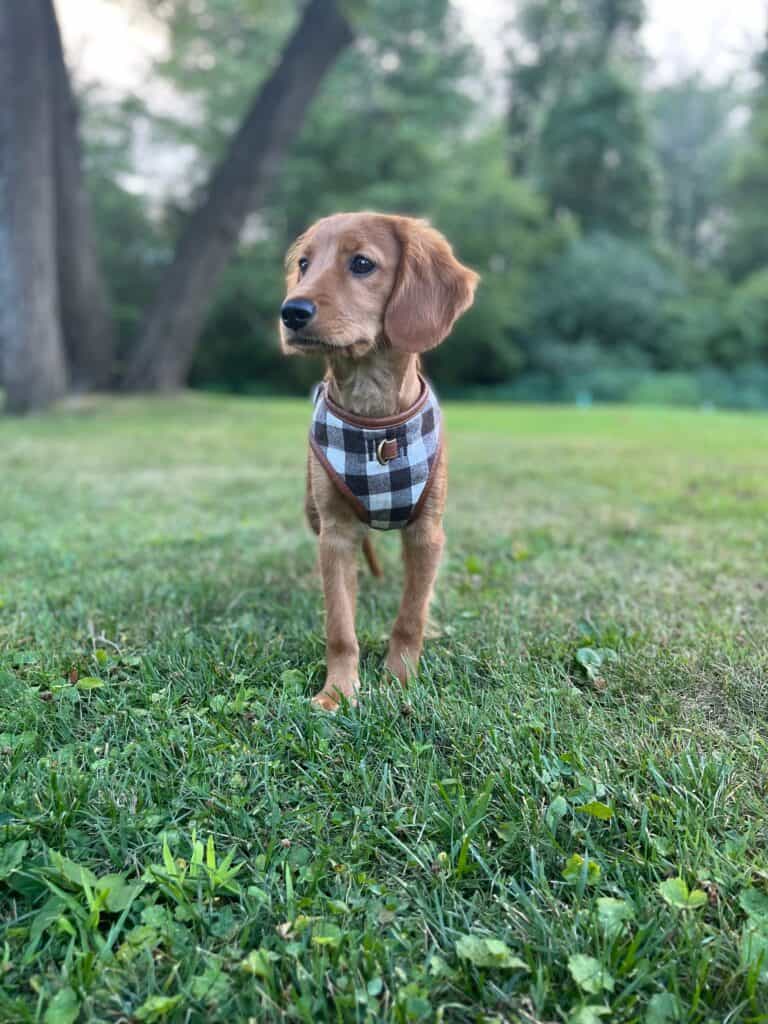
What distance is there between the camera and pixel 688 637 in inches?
101

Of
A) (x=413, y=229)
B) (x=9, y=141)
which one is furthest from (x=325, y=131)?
(x=413, y=229)

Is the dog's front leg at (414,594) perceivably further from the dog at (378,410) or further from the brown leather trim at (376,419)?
the brown leather trim at (376,419)

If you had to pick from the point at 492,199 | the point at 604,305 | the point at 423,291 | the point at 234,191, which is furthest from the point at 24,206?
the point at 604,305

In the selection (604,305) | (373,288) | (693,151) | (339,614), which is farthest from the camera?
(693,151)

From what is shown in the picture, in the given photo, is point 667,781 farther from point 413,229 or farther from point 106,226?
point 106,226

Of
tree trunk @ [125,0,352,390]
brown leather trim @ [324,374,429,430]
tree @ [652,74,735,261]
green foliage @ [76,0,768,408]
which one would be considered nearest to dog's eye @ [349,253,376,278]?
brown leather trim @ [324,374,429,430]

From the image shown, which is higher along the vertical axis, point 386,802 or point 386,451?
point 386,451

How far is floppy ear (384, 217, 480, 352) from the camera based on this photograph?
8.02 feet

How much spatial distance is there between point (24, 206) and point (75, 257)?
2.39m

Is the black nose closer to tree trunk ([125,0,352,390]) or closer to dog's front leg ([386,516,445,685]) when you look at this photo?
dog's front leg ([386,516,445,685])

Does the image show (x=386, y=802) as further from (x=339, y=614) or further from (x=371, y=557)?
(x=371, y=557)

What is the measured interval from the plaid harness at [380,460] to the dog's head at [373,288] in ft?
0.80

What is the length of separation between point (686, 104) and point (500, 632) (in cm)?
4673

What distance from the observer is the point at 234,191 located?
1268 centimetres
